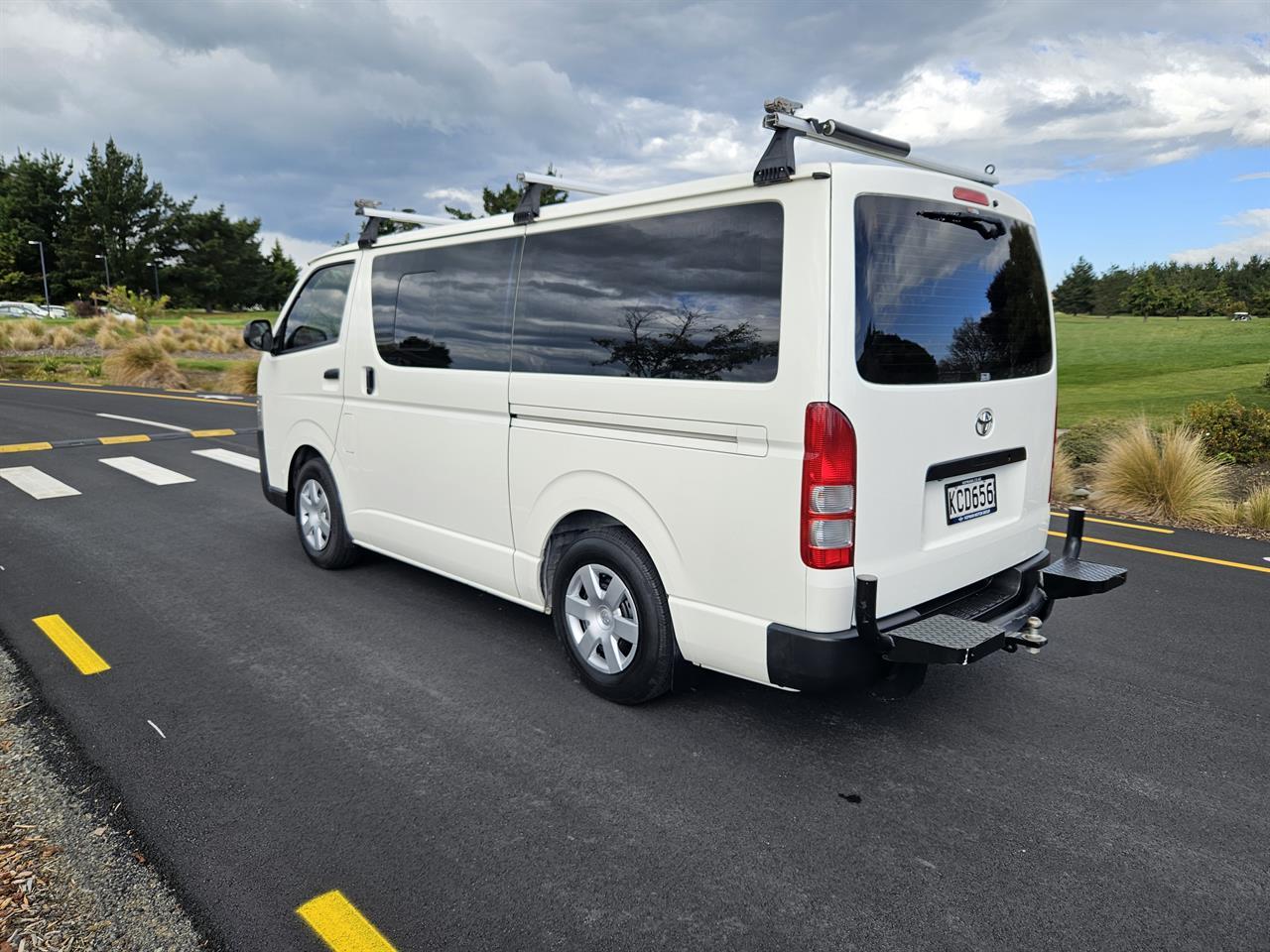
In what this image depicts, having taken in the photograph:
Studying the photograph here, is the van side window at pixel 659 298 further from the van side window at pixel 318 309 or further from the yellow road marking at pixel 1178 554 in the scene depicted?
the yellow road marking at pixel 1178 554

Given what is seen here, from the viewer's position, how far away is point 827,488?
2.95 meters

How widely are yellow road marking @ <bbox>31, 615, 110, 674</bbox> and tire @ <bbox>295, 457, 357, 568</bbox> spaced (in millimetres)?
1533

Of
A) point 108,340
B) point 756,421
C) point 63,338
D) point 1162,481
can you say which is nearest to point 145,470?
point 756,421

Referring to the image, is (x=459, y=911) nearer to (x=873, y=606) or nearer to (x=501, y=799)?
(x=501, y=799)

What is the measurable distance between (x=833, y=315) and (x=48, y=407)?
17.2m

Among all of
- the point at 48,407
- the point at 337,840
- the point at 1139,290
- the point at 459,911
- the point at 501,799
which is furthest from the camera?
the point at 1139,290

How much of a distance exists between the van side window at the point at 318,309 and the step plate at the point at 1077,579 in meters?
4.34

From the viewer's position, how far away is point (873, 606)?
9.89 ft

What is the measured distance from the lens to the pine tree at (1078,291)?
6638 cm

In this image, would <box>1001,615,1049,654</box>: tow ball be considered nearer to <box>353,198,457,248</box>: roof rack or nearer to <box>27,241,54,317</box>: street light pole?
<box>353,198,457,248</box>: roof rack

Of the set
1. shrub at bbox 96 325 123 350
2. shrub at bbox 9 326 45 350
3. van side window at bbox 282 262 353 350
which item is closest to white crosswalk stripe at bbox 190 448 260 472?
van side window at bbox 282 262 353 350

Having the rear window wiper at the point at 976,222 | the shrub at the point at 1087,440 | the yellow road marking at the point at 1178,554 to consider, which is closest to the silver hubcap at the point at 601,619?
the rear window wiper at the point at 976,222

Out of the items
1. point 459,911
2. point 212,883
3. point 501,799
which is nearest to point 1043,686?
point 501,799

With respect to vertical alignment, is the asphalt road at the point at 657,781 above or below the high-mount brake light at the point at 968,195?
below
